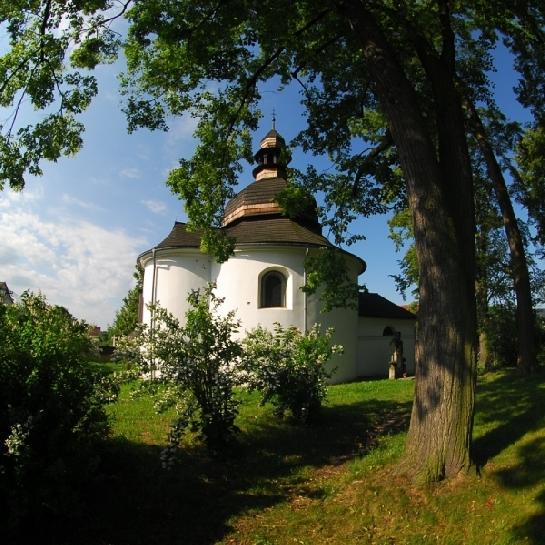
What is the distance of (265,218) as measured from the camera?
23578 mm

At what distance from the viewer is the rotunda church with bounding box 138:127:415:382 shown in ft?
66.9

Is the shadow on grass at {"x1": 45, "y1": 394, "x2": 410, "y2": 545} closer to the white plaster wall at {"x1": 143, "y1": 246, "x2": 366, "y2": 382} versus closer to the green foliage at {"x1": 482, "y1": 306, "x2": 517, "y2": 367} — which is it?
the white plaster wall at {"x1": 143, "y1": 246, "x2": 366, "y2": 382}

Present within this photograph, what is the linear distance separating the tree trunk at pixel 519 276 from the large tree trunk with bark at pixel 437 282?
931 centimetres

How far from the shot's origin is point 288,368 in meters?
9.68

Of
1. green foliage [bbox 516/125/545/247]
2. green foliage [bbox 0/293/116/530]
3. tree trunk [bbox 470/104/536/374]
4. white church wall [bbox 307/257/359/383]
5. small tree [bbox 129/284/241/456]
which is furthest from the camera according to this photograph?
white church wall [bbox 307/257/359/383]

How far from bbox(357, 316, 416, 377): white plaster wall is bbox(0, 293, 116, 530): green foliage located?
19.4 meters

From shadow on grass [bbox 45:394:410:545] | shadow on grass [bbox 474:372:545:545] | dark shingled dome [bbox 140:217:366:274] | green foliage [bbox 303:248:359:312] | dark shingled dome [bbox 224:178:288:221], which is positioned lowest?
shadow on grass [bbox 45:394:410:545]

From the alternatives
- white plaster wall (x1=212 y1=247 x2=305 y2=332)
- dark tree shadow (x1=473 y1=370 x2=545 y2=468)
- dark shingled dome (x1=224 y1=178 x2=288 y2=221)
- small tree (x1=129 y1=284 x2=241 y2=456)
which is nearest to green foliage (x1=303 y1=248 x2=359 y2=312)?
dark tree shadow (x1=473 y1=370 x2=545 y2=468)

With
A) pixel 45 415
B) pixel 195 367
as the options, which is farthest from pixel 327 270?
pixel 45 415

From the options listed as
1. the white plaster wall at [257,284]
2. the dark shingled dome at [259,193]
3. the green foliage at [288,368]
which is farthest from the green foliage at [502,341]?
the green foliage at [288,368]

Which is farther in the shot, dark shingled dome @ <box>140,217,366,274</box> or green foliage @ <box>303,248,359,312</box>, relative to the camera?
dark shingled dome @ <box>140,217,366,274</box>

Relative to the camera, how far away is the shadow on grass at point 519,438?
5293 millimetres

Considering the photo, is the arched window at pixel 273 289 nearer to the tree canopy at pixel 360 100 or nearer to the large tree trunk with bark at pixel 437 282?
the tree canopy at pixel 360 100

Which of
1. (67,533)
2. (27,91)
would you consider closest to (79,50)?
(27,91)
